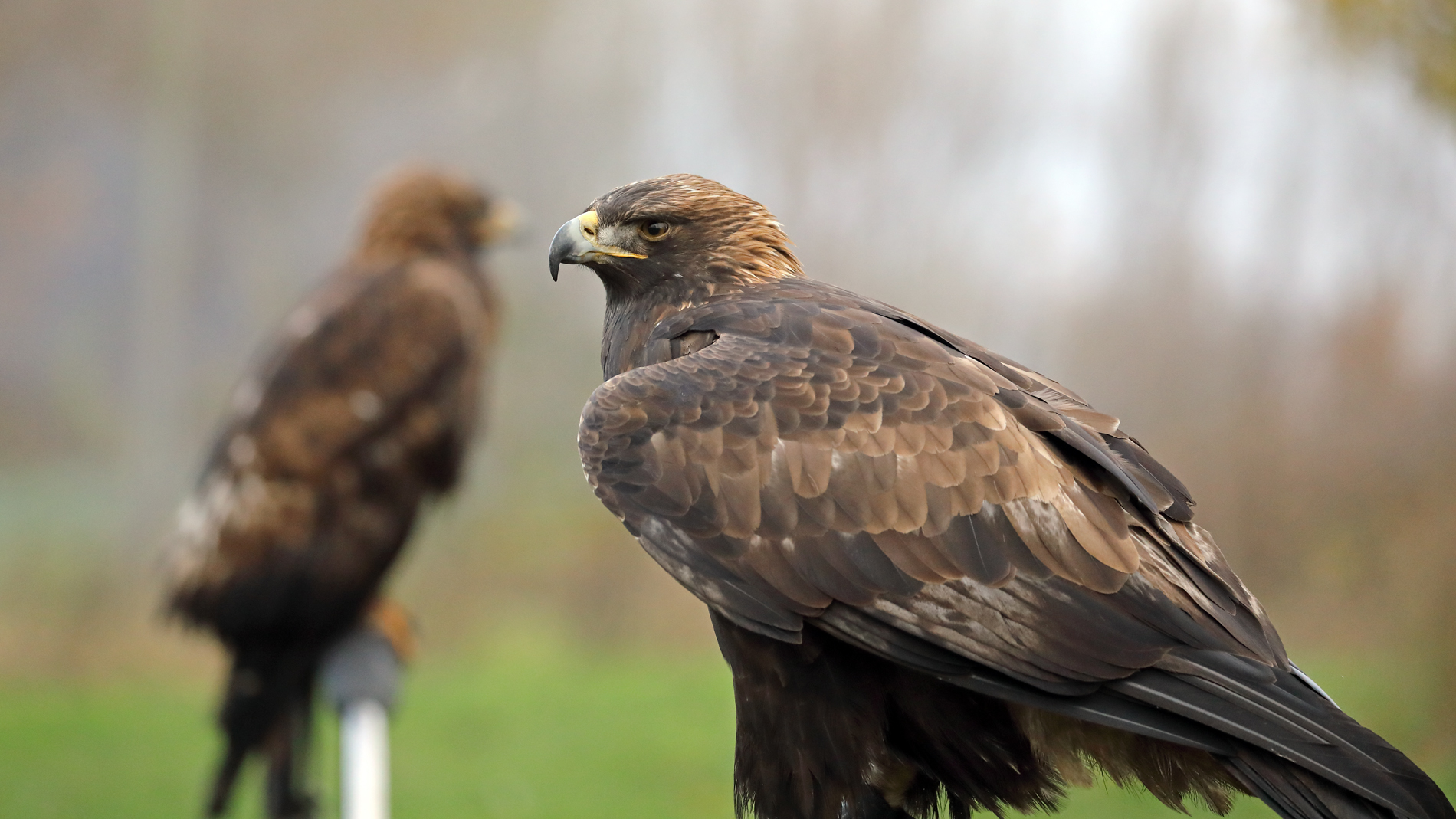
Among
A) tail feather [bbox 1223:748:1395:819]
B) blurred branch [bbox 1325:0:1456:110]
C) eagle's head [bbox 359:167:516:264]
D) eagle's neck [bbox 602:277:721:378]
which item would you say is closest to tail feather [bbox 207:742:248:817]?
eagle's head [bbox 359:167:516:264]

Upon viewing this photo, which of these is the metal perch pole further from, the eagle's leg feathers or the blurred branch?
the blurred branch

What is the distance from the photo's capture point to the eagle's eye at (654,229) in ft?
8.09

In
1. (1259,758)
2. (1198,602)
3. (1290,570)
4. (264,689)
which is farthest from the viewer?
(1290,570)

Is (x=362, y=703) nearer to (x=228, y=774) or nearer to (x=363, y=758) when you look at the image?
(x=363, y=758)

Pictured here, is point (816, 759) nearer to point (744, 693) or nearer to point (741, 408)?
point (744, 693)

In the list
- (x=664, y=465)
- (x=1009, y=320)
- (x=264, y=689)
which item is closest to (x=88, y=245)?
(x=264, y=689)

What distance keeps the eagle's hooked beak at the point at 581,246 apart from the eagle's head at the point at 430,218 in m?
2.41

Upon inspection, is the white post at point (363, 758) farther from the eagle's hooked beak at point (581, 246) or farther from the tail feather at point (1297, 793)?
the tail feather at point (1297, 793)

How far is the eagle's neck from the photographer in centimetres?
241

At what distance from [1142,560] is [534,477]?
6296 mm

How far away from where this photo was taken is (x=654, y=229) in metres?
2.47

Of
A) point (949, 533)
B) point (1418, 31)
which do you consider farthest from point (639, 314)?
point (1418, 31)

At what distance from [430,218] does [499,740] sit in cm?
345

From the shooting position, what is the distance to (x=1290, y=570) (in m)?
6.82
